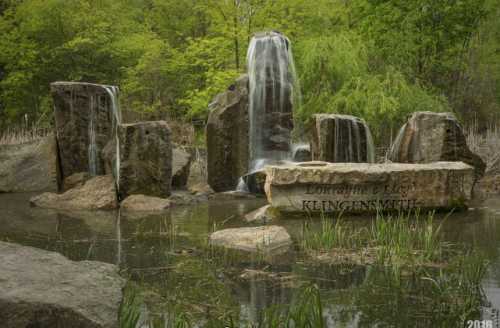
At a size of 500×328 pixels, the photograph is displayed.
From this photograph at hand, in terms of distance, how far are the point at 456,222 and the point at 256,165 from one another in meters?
6.55

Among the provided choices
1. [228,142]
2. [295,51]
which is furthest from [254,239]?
[295,51]

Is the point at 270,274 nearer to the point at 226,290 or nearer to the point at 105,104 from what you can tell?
the point at 226,290

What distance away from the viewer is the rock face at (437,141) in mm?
11953

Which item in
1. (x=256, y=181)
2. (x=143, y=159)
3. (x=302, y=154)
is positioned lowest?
(x=256, y=181)

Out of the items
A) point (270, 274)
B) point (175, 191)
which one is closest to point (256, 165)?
point (175, 191)

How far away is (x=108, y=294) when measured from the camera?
144 inches

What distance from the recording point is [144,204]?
420 inches

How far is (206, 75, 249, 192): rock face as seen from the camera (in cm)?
1385

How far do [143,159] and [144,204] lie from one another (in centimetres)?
142

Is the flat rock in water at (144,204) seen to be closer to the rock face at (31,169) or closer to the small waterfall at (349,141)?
the rock face at (31,169)

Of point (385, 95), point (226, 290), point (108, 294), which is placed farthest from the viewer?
point (385, 95)

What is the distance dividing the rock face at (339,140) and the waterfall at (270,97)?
6.56 ft

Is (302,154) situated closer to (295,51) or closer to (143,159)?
(143,159)

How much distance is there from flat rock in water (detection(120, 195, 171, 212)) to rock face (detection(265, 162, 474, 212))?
2.14 m
